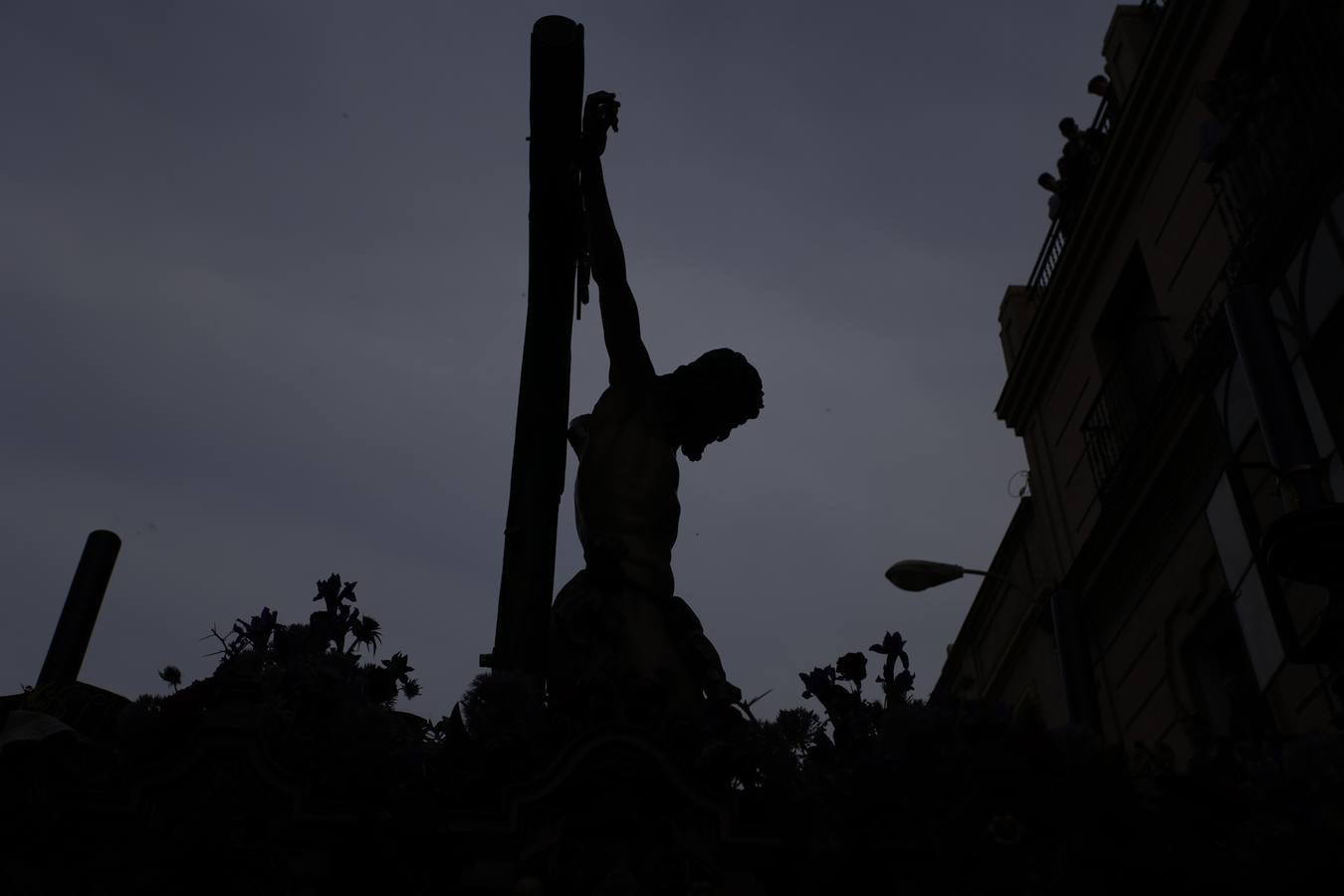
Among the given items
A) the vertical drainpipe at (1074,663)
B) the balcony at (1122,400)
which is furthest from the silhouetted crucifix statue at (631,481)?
the balcony at (1122,400)

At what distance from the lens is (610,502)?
453 cm

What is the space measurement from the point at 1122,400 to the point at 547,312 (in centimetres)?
1236

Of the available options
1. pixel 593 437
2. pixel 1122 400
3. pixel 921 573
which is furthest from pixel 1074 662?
pixel 1122 400

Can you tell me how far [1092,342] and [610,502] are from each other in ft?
44.3

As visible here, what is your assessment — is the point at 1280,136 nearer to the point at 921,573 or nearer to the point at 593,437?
the point at 921,573

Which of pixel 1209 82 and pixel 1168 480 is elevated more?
pixel 1209 82

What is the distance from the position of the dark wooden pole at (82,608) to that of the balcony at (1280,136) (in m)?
10.0

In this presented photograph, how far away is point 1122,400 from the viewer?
51.9ft

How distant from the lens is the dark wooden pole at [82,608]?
395 centimetres

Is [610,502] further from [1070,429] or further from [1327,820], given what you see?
[1070,429]

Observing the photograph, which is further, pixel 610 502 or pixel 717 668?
pixel 610 502

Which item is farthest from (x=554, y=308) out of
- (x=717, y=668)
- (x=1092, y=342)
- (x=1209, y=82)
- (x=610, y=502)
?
(x=1092, y=342)

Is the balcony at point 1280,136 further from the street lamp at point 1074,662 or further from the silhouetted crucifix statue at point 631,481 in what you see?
the silhouetted crucifix statue at point 631,481

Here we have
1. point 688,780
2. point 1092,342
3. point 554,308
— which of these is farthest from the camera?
point 1092,342
